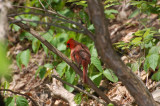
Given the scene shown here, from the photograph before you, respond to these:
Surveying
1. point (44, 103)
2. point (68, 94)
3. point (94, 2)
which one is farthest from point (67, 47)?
point (94, 2)

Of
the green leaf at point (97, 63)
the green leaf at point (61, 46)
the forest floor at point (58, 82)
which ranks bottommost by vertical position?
the forest floor at point (58, 82)

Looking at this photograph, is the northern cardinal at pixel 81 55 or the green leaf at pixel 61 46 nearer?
the northern cardinal at pixel 81 55

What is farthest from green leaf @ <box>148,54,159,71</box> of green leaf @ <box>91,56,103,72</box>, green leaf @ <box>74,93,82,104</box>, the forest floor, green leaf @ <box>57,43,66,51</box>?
green leaf @ <box>57,43,66,51</box>

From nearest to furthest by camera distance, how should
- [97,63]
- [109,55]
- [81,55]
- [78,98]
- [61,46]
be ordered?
[109,55]
[78,98]
[97,63]
[81,55]
[61,46]

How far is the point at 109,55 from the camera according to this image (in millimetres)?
1733

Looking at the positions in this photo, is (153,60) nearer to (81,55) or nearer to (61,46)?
(81,55)

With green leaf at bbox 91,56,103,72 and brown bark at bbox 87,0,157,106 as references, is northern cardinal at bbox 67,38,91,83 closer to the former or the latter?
green leaf at bbox 91,56,103,72

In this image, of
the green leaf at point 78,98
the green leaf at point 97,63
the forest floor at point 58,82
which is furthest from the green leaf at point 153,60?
the green leaf at point 78,98

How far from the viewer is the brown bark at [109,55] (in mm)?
1594

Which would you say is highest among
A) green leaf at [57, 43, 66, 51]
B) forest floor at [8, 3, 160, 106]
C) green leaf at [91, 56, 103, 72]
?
green leaf at [57, 43, 66, 51]

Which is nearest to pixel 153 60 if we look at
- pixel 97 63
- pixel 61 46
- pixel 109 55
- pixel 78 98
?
pixel 97 63

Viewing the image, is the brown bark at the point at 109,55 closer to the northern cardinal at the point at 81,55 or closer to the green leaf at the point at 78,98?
the green leaf at the point at 78,98

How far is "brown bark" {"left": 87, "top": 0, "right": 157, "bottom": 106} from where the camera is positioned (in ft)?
5.23

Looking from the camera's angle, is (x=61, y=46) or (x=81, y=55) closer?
(x=81, y=55)
